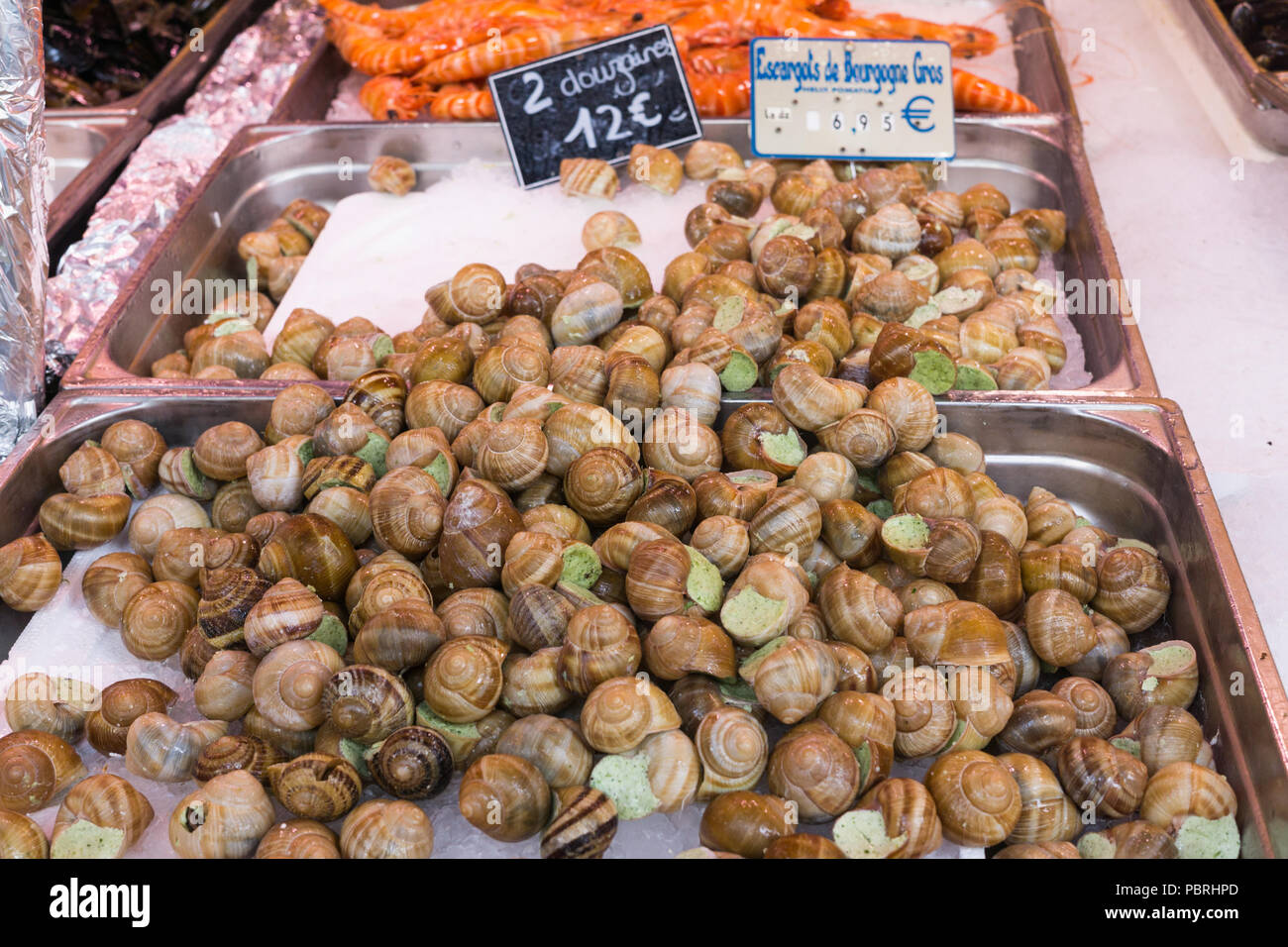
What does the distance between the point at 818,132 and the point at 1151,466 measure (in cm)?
154

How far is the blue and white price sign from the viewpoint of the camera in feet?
10.9

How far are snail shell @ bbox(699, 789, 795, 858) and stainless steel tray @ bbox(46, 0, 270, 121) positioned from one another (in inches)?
142

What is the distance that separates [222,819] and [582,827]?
58 cm

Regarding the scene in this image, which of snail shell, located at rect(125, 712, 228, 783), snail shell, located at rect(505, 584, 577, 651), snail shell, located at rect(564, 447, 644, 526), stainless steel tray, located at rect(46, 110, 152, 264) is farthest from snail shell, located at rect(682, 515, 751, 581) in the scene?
stainless steel tray, located at rect(46, 110, 152, 264)

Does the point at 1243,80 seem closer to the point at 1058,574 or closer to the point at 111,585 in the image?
the point at 1058,574

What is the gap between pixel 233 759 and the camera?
180cm

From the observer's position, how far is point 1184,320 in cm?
321

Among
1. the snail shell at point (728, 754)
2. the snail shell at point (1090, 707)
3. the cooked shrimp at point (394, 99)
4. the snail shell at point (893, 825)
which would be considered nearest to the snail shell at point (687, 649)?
the snail shell at point (728, 754)

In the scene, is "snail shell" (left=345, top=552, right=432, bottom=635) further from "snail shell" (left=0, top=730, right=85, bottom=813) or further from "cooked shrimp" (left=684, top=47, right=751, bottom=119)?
"cooked shrimp" (left=684, top=47, right=751, bottom=119)

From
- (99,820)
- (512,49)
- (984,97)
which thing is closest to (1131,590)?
(99,820)

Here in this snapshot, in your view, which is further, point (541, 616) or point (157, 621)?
point (157, 621)

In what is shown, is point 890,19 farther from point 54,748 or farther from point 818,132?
point 54,748

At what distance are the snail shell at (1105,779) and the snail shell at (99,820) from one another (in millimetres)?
1590
